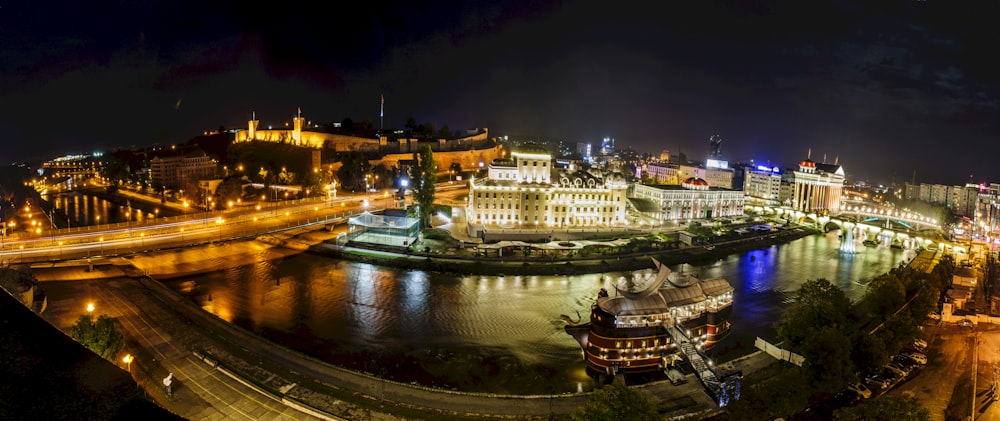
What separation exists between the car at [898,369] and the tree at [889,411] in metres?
3.89

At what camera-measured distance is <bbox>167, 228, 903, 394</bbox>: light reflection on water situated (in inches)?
425

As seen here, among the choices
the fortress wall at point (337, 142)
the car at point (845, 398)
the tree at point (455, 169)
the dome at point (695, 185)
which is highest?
the fortress wall at point (337, 142)

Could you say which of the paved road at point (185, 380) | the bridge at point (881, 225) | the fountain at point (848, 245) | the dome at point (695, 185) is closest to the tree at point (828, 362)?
the paved road at point (185, 380)

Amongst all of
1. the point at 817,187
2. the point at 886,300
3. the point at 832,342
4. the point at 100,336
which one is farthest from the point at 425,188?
the point at 817,187

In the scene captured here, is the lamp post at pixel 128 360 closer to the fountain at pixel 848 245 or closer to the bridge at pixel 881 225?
the fountain at pixel 848 245

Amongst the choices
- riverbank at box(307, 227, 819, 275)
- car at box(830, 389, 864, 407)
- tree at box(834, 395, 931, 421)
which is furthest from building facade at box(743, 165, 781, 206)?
tree at box(834, 395, 931, 421)

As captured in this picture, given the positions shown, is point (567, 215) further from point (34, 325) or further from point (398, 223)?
point (34, 325)

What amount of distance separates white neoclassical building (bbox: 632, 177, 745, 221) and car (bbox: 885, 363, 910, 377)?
17.8 meters

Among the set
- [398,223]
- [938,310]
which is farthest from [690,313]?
[398,223]

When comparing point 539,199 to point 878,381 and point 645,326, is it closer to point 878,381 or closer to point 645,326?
point 645,326

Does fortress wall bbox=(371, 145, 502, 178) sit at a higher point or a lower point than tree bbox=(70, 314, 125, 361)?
higher

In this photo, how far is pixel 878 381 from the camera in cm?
1011

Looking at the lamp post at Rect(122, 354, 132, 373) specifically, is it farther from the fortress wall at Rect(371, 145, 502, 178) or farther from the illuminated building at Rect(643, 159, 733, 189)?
the illuminated building at Rect(643, 159, 733, 189)

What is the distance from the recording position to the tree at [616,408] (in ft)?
22.4
